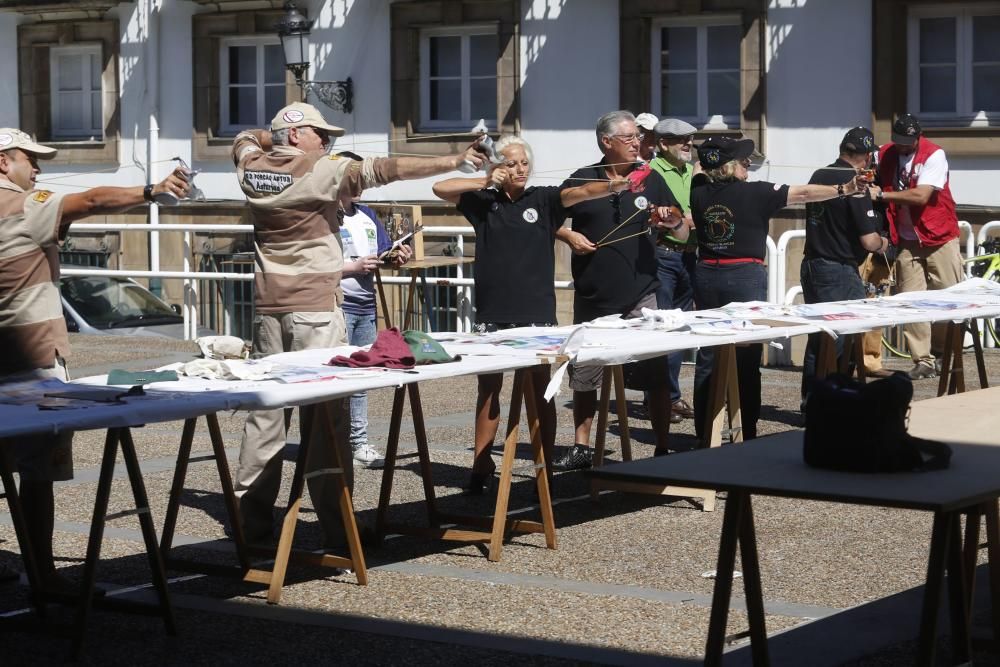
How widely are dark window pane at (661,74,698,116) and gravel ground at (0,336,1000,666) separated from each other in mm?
10448

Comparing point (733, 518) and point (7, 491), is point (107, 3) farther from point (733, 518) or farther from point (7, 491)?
point (733, 518)

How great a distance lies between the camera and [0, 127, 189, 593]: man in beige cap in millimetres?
6602

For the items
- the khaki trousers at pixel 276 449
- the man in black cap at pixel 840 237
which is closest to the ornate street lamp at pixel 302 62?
the man in black cap at pixel 840 237

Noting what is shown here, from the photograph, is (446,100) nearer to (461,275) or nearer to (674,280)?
(461,275)

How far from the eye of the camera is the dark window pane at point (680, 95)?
1941cm

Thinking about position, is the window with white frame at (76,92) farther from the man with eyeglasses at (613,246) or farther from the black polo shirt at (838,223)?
the man with eyeglasses at (613,246)

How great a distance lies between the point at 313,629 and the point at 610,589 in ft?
3.92

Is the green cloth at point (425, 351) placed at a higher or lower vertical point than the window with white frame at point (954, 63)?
lower

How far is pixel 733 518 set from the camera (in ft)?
16.7

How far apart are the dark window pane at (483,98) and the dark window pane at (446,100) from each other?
177mm

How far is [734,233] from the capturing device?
10.1m

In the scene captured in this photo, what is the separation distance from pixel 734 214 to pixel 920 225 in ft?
12.8

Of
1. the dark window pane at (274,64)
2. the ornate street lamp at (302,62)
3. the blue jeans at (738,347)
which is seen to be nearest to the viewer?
the blue jeans at (738,347)

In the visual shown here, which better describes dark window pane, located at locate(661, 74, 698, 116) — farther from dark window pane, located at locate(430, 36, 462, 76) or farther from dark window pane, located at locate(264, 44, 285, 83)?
dark window pane, located at locate(264, 44, 285, 83)
